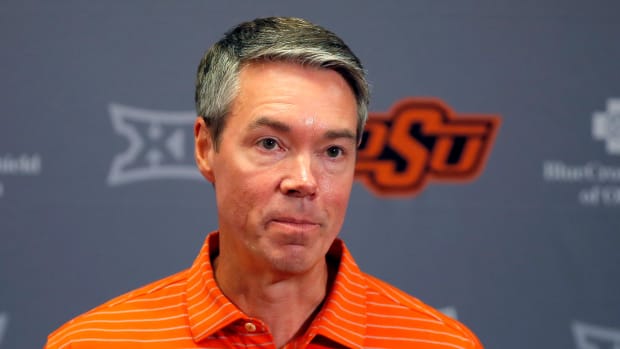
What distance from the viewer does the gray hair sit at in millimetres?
1353

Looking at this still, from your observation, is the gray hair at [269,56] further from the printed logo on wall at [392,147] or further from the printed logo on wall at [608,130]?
the printed logo on wall at [608,130]

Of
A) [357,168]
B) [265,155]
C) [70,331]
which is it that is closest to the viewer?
[265,155]

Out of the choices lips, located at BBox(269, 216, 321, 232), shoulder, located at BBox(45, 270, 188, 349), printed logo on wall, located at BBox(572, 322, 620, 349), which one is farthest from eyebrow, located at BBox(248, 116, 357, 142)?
printed logo on wall, located at BBox(572, 322, 620, 349)

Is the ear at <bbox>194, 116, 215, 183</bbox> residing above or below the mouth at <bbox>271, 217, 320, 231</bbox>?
above

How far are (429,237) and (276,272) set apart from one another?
985mm

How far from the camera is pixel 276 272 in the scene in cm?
137

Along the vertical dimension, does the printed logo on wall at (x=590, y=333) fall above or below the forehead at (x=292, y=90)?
below

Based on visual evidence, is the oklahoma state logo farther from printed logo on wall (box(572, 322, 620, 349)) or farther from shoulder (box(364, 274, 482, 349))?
shoulder (box(364, 274, 482, 349))

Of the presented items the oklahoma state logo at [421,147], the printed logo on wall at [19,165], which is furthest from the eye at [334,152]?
the printed logo on wall at [19,165]

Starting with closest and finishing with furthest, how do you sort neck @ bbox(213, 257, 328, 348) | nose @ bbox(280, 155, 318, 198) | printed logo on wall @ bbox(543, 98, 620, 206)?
nose @ bbox(280, 155, 318, 198), neck @ bbox(213, 257, 328, 348), printed logo on wall @ bbox(543, 98, 620, 206)

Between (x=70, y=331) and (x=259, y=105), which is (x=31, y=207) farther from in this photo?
(x=259, y=105)

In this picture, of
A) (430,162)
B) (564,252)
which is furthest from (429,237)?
(564,252)

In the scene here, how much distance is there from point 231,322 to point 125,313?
20 centimetres

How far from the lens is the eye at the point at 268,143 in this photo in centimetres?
131
